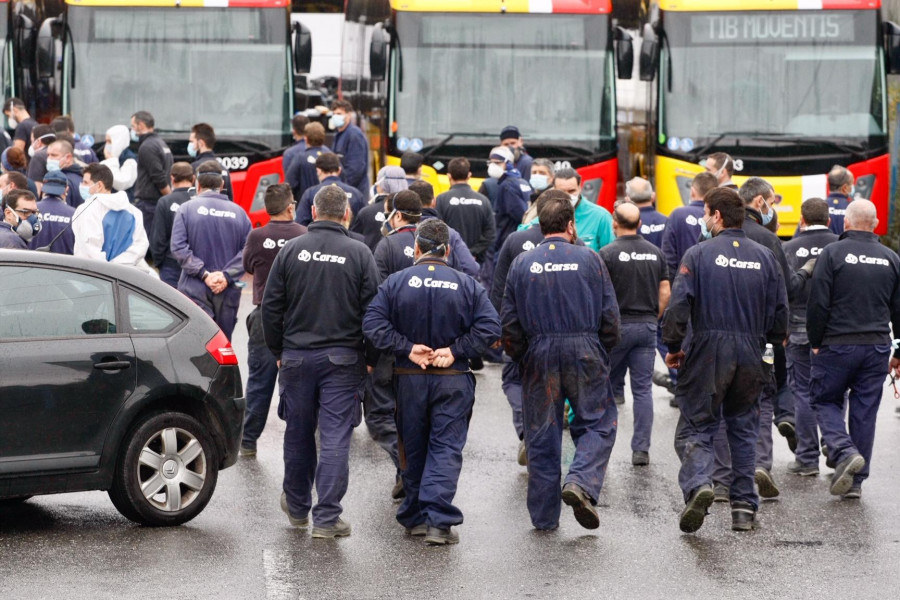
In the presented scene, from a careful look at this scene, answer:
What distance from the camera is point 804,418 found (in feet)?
34.0

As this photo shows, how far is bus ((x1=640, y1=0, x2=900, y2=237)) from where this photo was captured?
1822cm

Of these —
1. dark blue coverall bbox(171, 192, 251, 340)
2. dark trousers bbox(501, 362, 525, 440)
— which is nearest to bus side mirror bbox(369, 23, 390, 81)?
dark blue coverall bbox(171, 192, 251, 340)

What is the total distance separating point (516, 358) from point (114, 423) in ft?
7.15

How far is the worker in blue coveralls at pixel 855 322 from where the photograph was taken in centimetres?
956

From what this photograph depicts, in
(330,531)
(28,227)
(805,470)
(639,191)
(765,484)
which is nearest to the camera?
(330,531)

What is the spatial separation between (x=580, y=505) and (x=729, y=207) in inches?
73.3

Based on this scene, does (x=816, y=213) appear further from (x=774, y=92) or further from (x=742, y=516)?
(x=774, y=92)

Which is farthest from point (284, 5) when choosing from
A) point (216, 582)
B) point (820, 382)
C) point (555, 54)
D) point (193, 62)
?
point (216, 582)

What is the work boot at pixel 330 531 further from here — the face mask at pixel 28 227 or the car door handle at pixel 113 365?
the face mask at pixel 28 227

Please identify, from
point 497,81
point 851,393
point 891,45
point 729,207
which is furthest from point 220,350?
point 891,45

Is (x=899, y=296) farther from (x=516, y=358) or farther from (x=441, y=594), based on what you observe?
(x=441, y=594)

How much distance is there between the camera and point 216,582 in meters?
7.41

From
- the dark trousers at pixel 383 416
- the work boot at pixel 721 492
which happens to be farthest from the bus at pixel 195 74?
the work boot at pixel 721 492

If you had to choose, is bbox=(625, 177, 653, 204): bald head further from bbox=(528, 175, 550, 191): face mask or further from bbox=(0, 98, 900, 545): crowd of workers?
bbox=(0, 98, 900, 545): crowd of workers
